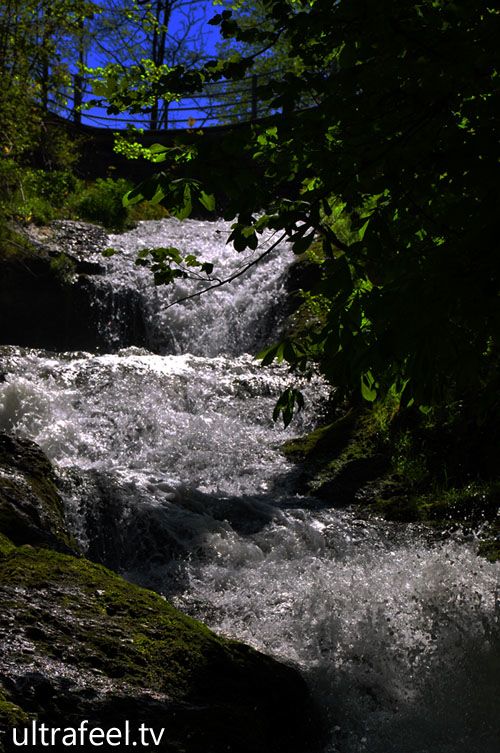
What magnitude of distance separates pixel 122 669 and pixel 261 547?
336cm

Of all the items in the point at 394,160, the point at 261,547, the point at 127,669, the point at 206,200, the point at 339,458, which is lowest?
the point at 261,547

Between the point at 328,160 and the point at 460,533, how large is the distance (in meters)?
4.54

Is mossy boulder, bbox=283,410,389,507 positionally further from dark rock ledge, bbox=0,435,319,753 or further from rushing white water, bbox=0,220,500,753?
dark rock ledge, bbox=0,435,319,753

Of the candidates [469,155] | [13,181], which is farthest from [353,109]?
[13,181]

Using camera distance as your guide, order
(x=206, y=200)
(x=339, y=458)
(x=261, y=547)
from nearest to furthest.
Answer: (x=206, y=200)
(x=261, y=547)
(x=339, y=458)

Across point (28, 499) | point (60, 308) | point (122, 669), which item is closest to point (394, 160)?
point (122, 669)

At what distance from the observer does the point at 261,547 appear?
6.31 meters

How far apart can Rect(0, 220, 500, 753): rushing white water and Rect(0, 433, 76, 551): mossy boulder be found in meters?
0.88

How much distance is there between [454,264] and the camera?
2.45 meters

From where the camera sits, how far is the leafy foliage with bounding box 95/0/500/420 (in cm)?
241

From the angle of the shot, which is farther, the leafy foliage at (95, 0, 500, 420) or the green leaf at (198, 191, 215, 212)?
the green leaf at (198, 191, 215, 212)

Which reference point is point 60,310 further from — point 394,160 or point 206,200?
point 394,160

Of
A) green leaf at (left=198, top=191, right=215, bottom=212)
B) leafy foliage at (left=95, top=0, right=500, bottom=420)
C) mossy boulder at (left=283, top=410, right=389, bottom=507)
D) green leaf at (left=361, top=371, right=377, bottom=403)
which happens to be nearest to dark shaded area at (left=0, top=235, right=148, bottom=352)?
mossy boulder at (left=283, top=410, right=389, bottom=507)

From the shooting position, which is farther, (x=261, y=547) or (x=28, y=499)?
(x=261, y=547)
